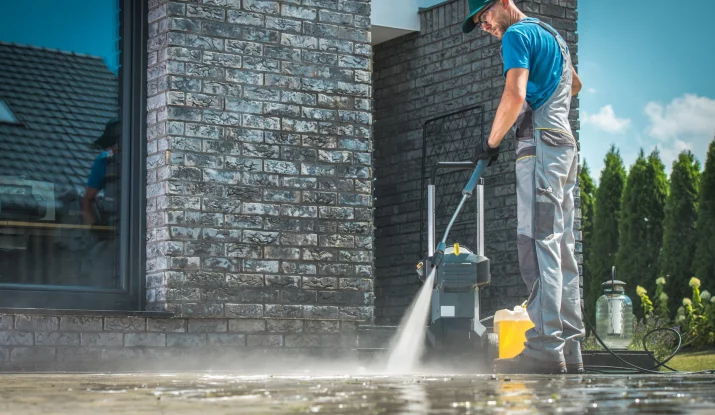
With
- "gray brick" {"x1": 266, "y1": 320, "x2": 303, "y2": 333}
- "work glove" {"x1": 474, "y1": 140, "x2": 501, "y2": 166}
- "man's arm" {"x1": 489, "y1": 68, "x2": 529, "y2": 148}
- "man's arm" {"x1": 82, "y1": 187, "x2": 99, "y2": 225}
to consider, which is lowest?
"gray brick" {"x1": 266, "y1": 320, "x2": 303, "y2": 333}

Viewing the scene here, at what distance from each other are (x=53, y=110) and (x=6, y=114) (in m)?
0.31

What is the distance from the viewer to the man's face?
603 centimetres

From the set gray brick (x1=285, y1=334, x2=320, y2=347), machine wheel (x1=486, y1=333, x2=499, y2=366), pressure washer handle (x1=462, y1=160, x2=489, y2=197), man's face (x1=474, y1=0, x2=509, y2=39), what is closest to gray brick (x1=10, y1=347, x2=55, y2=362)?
gray brick (x1=285, y1=334, x2=320, y2=347)

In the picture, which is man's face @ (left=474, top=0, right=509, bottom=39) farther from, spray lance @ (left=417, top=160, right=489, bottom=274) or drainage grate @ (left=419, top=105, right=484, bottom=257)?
drainage grate @ (left=419, top=105, right=484, bottom=257)

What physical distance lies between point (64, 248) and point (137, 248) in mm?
481

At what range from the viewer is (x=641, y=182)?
19562mm

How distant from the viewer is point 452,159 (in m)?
10.5

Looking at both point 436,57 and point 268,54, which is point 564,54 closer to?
point 268,54

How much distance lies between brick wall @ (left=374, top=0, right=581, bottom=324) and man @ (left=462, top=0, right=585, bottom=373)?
399cm

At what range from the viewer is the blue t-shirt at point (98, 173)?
7543mm

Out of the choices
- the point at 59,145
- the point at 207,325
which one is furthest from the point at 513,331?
the point at 59,145

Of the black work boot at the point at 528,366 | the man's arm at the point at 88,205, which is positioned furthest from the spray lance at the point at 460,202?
the man's arm at the point at 88,205

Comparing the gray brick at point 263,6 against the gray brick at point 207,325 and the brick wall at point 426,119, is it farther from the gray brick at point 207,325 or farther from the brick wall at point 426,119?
the brick wall at point 426,119

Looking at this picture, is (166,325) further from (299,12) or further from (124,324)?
(299,12)
